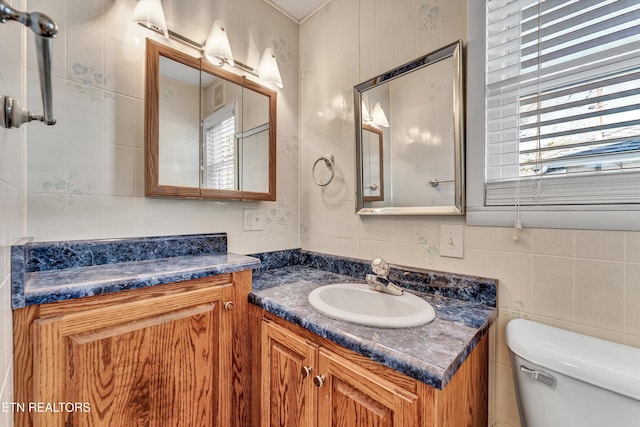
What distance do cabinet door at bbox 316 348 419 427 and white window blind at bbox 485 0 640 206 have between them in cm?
72

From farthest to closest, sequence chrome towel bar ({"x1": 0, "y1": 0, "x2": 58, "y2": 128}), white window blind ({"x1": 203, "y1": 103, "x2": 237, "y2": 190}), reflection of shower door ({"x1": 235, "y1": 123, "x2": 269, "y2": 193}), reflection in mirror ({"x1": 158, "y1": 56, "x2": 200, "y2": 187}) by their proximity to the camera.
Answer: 1. reflection of shower door ({"x1": 235, "y1": 123, "x2": 269, "y2": 193})
2. white window blind ({"x1": 203, "y1": 103, "x2": 237, "y2": 190})
3. reflection in mirror ({"x1": 158, "y1": 56, "x2": 200, "y2": 187})
4. chrome towel bar ({"x1": 0, "y1": 0, "x2": 58, "y2": 128})

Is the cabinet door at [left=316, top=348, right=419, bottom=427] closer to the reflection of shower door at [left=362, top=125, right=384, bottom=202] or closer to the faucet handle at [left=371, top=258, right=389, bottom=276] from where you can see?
the faucet handle at [left=371, top=258, right=389, bottom=276]

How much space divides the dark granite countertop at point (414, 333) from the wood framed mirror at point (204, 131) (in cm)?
57

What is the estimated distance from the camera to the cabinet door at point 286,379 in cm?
84

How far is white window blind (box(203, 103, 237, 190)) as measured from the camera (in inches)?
49.6

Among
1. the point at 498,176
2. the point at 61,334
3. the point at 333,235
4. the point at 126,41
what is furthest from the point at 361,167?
the point at 61,334

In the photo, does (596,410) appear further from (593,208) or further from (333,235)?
(333,235)

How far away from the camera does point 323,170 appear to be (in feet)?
5.04

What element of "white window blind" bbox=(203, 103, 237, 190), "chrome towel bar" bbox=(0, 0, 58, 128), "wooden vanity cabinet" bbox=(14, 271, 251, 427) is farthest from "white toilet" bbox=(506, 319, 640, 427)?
"white window blind" bbox=(203, 103, 237, 190)

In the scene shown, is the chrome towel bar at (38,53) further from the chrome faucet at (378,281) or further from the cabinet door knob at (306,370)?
the chrome faucet at (378,281)

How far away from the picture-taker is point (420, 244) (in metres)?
1.13

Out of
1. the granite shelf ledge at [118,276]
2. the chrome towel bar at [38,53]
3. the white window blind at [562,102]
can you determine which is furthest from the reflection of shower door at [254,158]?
the white window blind at [562,102]

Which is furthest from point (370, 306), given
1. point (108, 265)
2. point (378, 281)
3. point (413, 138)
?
point (108, 265)

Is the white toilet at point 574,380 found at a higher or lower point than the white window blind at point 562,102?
lower
